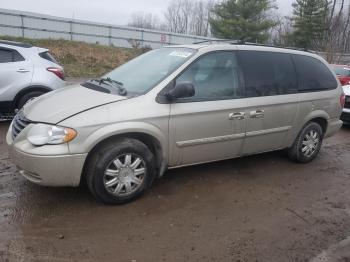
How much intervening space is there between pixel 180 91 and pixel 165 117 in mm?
321

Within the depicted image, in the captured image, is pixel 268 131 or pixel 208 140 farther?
pixel 268 131

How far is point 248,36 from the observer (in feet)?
121

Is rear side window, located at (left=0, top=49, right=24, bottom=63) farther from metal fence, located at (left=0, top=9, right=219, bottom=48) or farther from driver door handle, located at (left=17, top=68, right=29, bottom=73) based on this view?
metal fence, located at (left=0, top=9, right=219, bottom=48)

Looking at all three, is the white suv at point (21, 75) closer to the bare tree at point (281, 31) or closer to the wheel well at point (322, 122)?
the wheel well at point (322, 122)

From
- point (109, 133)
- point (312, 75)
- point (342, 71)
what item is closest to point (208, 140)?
point (109, 133)

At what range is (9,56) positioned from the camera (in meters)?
7.21

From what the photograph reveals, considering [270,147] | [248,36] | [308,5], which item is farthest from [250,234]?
[308,5]

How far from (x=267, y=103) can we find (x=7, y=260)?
11.4ft

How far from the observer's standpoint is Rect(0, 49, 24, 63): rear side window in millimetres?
7148

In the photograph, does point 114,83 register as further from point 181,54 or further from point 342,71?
point 342,71

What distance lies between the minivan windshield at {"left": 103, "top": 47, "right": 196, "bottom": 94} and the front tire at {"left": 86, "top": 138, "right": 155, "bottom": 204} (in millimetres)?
672

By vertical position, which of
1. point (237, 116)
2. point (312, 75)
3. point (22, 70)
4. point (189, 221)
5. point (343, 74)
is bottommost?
point (189, 221)

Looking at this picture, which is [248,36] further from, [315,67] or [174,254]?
[174,254]

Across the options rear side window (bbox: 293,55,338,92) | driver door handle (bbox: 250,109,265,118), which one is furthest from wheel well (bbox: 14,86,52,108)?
rear side window (bbox: 293,55,338,92)
